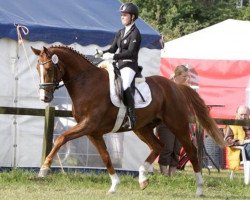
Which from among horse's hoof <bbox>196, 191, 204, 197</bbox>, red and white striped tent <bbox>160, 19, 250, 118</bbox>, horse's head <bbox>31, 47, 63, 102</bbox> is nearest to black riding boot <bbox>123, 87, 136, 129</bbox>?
horse's head <bbox>31, 47, 63, 102</bbox>

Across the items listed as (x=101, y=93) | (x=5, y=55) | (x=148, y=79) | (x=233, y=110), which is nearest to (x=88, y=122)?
(x=101, y=93)

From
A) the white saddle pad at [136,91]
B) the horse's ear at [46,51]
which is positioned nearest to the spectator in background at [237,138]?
the white saddle pad at [136,91]

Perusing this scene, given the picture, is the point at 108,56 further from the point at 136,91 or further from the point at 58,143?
the point at 58,143

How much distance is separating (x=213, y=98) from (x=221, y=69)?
0.82 metres

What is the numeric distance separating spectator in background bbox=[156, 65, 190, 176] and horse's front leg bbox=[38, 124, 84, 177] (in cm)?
354

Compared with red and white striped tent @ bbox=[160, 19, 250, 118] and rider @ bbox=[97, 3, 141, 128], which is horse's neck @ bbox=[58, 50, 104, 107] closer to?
rider @ bbox=[97, 3, 141, 128]

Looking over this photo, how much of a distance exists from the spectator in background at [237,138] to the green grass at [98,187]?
69 centimetres

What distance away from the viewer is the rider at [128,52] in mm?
12289

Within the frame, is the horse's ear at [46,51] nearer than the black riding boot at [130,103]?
Yes

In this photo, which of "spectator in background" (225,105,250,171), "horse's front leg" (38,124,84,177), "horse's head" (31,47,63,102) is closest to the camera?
"horse's front leg" (38,124,84,177)

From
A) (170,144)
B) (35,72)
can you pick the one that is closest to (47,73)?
(35,72)

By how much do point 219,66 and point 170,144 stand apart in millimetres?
6512

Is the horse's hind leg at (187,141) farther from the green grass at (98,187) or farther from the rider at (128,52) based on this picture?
the rider at (128,52)

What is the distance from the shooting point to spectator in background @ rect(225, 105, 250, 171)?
1492cm
